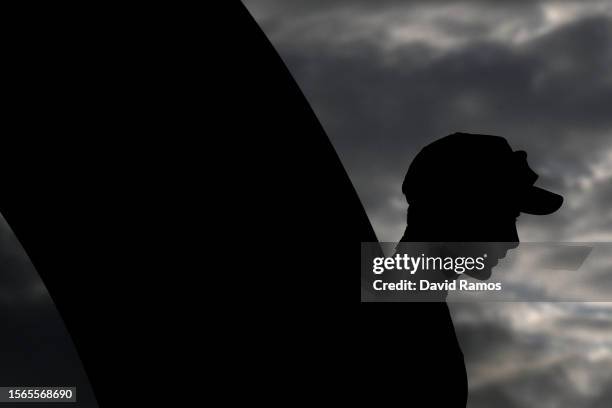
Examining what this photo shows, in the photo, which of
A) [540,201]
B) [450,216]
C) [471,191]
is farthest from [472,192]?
[540,201]

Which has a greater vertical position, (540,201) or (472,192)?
(472,192)

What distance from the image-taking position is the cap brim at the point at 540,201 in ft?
12.3

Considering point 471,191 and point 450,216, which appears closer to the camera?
point 471,191

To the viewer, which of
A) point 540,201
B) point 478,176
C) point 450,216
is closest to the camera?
point 540,201

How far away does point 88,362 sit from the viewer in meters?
4.75

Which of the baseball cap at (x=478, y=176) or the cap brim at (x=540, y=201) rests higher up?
the baseball cap at (x=478, y=176)

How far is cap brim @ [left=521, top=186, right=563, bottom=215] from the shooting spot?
12.3ft

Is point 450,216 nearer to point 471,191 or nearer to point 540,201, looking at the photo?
point 471,191

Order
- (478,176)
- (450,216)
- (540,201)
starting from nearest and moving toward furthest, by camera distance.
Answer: (540,201), (478,176), (450,216)

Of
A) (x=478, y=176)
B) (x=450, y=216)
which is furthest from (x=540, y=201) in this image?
(x=450, y=216)

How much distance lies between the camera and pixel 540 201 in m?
3.75

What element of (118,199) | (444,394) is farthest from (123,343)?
(444,394)

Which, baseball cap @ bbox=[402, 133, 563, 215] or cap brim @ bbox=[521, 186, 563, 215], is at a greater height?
baseball cap @ bbox=[402, 133, 563, 215]

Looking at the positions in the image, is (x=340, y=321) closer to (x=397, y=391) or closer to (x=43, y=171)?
(x=397, y=391)
